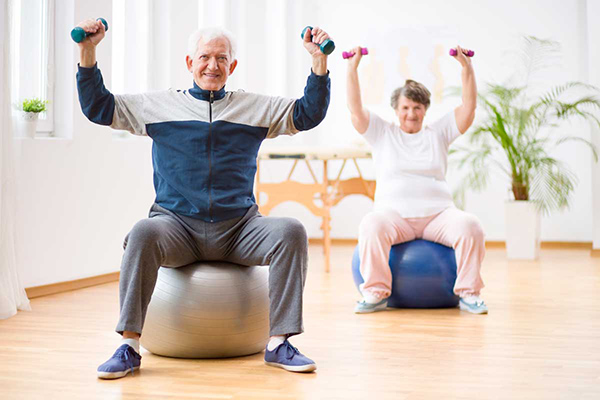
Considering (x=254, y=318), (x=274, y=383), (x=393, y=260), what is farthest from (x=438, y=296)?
(x=274, y=383)

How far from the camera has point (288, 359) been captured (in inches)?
96.0

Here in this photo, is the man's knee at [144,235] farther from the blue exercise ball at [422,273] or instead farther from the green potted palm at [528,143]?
the green potted palm at [528,143]

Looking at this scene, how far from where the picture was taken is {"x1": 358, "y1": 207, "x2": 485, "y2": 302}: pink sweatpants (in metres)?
3.55

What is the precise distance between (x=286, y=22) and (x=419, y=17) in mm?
1127

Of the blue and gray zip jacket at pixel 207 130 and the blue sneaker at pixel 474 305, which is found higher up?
the blue and gray zip jacket at pixel 207 130

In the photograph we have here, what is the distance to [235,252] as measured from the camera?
8.50 feet

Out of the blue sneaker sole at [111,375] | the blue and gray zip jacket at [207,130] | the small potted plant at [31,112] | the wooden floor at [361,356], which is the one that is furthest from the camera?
the small potted plant at [31,112]

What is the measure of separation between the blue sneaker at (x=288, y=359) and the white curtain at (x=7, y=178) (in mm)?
1509

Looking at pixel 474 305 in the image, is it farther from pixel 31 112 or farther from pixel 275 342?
pixel 31 112

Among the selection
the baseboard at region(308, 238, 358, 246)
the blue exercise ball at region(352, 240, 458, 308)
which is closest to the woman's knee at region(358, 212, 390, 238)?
the blue exercise ball at region(352, 240, 458, 308)

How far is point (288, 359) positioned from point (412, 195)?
4.83 feet

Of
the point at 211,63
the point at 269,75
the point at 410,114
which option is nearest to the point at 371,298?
the point at 410,114

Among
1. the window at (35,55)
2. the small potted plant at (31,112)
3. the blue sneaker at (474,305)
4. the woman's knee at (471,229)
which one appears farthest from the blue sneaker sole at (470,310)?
the window at (35,55)

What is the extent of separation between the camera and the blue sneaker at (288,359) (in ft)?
7.93
